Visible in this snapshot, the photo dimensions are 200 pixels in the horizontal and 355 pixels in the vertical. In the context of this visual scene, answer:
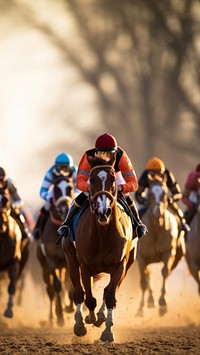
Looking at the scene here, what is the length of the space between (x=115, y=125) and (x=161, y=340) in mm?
22795

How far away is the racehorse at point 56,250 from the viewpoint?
15.5 metres

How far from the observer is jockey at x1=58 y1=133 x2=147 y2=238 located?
11.2 meters

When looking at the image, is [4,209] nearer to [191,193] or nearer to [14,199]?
[14,199]

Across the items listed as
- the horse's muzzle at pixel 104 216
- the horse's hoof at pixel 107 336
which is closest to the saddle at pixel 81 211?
the horse's muzzle at pixel 104 216

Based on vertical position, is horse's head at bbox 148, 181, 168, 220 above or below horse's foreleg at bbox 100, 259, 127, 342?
above

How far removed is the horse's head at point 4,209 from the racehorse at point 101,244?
3.95 metres

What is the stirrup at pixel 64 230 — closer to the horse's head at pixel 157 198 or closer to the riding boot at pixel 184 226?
the horse's head at pixel 157 198

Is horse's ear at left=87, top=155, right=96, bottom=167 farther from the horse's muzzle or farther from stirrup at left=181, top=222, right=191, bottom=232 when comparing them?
stirrup at left=181, top=222, right=191, bottom=232

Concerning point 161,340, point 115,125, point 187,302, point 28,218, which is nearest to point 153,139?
point 115,125

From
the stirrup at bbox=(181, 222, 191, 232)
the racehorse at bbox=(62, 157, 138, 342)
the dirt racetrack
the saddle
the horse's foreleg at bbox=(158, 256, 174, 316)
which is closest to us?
the racehorse at bbox=(62, 157, 138, 342)

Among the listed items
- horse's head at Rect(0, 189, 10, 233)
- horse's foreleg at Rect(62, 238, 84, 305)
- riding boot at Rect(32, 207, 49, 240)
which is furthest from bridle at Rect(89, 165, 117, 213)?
riding boot at Rect(32, 207, 49, 240)

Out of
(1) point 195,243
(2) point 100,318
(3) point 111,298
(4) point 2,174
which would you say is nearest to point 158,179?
(1) point 195,243

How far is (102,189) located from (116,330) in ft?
14.9

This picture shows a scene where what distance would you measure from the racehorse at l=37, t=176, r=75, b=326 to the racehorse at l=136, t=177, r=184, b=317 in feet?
3.91
